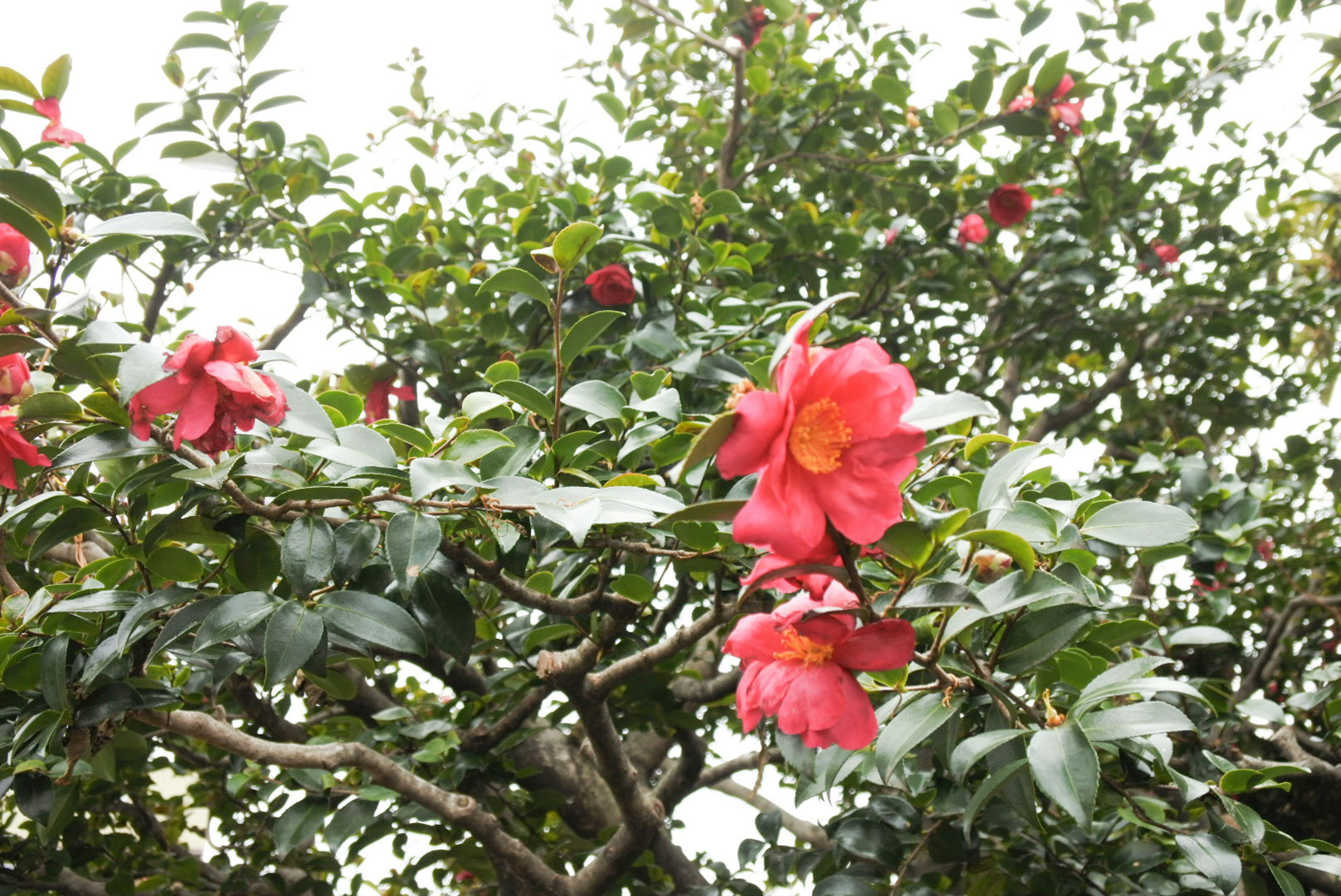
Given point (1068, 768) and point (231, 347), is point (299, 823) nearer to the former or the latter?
point (231, 347)

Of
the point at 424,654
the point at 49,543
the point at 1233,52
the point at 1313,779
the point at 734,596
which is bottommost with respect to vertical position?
the point at 1313,779

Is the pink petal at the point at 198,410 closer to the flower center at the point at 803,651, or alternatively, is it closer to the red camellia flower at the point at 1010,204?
the flower center at the point at 803,651

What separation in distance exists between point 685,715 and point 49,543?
94cm

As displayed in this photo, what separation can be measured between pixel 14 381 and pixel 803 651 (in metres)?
0.72

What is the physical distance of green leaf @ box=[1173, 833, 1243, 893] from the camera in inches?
34.7

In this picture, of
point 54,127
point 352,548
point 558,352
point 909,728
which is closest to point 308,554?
point 352,548

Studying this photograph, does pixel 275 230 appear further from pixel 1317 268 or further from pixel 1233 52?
pixel 1317 268

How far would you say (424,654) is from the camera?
792mm

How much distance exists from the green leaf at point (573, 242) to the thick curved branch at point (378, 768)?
0.60 metres

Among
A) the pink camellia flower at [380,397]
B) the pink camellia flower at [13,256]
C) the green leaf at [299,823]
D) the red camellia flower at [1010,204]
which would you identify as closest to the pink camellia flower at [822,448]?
the pink camellia flower at [13,256]

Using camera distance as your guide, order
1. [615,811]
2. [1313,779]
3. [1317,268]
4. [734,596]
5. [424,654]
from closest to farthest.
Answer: [424,654] → [734,596] → [1313,779] → [615,811] → [1317,268]

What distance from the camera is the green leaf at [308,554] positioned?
2.57 feet

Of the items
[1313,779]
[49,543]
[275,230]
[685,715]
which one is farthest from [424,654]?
[1313,779]

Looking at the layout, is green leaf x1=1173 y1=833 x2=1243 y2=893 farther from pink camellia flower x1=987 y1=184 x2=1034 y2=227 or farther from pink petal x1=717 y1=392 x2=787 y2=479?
pink camellia flower x1=987 y1=184 x2=1034 y2=227
